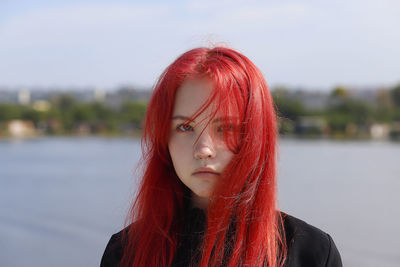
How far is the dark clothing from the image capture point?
0.89 m

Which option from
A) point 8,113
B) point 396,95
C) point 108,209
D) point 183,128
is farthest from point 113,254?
point 8,113

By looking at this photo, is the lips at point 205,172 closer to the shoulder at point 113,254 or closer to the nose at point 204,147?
the nose at point 204,147

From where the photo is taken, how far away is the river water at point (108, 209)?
4.53 metres

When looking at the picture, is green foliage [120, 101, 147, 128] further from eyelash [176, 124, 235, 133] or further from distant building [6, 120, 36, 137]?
eyelash [176, 124, 235, 133]

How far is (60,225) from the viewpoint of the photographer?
19.2 ft

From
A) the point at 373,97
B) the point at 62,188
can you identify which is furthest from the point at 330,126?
the point at 62,188

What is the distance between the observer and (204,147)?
2.85ft

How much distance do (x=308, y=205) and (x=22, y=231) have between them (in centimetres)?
404

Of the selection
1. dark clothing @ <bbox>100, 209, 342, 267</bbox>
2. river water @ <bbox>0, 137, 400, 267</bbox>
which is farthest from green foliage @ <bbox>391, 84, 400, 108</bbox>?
dark clothing @ <bbox>100, 209, 342, 267</bbox>

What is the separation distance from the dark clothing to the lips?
12cm

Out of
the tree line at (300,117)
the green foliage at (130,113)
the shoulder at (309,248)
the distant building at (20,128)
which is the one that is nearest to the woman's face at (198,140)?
the shoulder at (309,248)

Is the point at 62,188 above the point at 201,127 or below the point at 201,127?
below

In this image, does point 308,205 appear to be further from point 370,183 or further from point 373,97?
point 373,97

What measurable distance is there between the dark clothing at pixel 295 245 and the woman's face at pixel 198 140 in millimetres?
94
